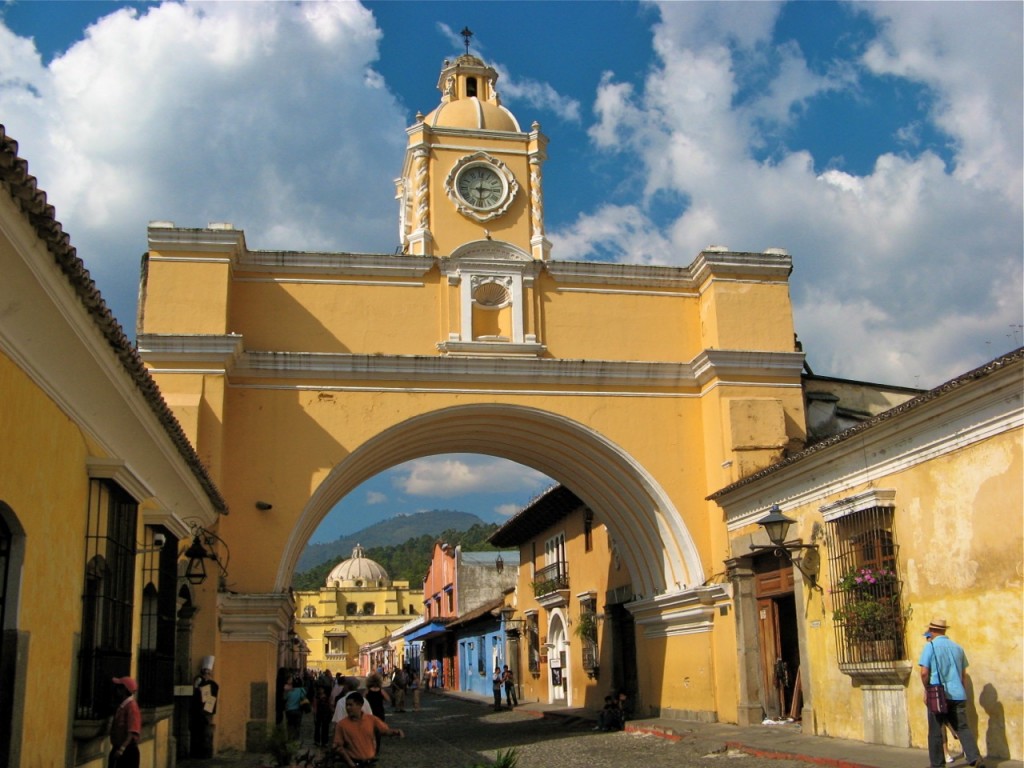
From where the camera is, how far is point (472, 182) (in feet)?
52.6

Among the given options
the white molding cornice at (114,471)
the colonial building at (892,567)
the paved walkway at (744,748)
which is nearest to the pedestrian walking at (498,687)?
the paved walkway at (744,748)

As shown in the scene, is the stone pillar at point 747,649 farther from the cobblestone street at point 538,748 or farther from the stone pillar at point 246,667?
the stone pillar at point 246,667

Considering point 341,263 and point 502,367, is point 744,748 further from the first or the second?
point 341,263

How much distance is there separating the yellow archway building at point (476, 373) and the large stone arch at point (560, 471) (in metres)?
0.04

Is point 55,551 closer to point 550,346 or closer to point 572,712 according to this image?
point 550,346

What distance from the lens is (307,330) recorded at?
14.8m

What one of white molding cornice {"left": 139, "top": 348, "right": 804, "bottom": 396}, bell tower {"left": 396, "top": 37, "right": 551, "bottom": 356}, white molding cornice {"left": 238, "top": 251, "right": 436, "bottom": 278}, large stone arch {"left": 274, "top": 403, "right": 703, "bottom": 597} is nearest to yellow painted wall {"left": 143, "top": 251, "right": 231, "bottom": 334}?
white molding cornice {"left": 139, "top": 348, "right": 804, "bottom": 396}

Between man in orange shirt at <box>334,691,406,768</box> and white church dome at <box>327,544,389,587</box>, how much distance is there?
66.9m

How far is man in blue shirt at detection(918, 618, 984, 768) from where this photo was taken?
7934 mm

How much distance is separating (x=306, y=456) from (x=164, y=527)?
188 inches

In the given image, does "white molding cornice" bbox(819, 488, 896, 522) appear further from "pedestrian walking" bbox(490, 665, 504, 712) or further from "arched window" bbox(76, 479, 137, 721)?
"pedestrian walking" bbox(490, 665, 504, 712)

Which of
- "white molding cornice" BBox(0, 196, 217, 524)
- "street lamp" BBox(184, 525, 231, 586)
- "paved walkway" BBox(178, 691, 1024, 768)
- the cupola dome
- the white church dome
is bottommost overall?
"paved walkway" BBox(178, 691, 1024, 768)

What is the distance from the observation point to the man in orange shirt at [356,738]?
7457 millimetres

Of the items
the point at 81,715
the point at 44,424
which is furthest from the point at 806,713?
the point at 44,424
